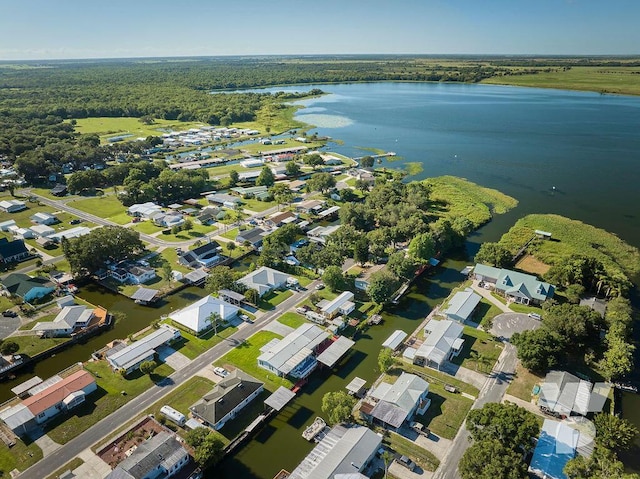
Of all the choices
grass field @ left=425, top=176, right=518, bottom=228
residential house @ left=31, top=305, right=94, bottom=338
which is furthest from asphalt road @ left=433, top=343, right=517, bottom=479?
residential house @ left=31, top=305, right=94, bottom=338

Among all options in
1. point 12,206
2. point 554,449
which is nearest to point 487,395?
point 554,449

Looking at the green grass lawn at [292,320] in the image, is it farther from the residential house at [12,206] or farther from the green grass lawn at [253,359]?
the residential house at [12,206]

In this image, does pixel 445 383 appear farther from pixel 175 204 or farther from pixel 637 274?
pixel 175 204

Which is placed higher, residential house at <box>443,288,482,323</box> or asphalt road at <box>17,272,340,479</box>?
residential house at <box>443,288,482,323</box>

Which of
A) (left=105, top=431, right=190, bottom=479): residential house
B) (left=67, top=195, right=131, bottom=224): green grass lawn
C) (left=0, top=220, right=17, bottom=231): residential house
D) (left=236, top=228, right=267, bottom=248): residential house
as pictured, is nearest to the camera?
(left=105, top=431, right=190, bottom=479): residential house

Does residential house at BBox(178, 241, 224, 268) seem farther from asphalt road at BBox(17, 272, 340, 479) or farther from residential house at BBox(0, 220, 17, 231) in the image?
residential house at BBox(0, 220, 17, 231)

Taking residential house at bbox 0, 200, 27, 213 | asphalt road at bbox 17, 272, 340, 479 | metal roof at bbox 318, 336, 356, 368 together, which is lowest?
asphalt road at bbox 17, 272, 340, 479
